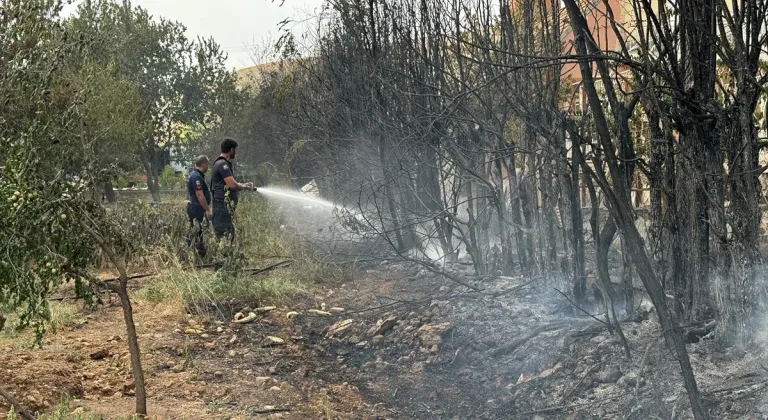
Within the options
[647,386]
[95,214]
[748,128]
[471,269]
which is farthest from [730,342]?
[471,269]

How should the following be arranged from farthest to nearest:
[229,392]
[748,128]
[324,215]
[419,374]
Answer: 1. [324,215]
2. [419,374]
3. [229,392]
4. [748,128]

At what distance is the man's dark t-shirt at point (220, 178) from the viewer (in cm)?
937

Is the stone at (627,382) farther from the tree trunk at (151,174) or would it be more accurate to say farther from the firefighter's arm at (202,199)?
the tree trunk at (151,174)

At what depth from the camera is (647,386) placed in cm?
398

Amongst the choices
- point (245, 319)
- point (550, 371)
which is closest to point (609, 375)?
point (550, 371)

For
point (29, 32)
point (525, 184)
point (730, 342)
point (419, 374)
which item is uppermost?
point (29, 32)

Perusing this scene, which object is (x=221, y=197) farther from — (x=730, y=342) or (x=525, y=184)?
(x=730, y=342)

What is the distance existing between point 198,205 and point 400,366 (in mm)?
5179

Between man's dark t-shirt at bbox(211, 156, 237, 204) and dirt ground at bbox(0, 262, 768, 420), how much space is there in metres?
2.43

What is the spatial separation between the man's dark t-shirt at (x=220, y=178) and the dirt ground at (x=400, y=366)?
7.96 ft

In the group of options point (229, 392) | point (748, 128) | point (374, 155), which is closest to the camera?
point (748, 128)

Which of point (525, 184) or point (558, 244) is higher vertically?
point (525, 184)

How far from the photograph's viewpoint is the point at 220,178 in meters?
9.60

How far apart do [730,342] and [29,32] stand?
8716 millimetres
